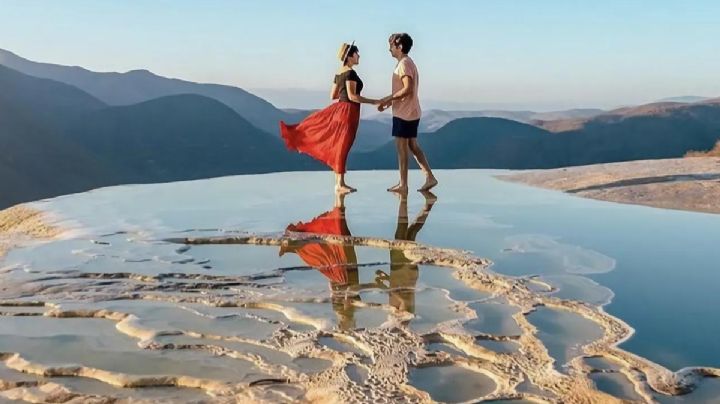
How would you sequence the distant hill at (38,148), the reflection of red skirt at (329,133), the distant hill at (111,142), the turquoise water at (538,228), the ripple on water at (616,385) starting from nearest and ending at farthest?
the ripple on water at (616,385), the turquoise water at (538,228), the reflection of red skirt at (329,133), the distant hill at (38,148), the distant hill at (111,142)

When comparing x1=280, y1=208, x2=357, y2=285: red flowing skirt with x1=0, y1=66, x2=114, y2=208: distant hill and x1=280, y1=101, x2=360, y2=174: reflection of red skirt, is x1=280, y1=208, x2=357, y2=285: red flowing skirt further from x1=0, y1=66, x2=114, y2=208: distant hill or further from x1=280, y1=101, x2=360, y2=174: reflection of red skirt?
x1=0, y1=66, x2=114, y2=208: distant hill

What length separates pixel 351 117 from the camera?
7578 millimetres

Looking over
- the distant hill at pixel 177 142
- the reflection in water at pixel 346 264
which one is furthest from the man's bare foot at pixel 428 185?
the distant hill at pixel 177 142

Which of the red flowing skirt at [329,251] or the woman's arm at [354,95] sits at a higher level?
the woman's arm at [354,95]

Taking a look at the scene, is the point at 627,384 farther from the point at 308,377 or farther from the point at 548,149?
the point at 548,149

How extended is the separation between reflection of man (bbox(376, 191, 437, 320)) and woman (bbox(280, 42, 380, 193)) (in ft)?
5.32

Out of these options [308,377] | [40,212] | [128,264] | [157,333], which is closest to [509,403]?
[308,377]

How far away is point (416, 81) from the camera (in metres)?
7.28

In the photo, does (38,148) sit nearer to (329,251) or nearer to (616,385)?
(329,251)

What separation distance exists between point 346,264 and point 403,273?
422mm

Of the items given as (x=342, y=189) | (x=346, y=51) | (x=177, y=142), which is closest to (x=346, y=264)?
(x=346, y=51)

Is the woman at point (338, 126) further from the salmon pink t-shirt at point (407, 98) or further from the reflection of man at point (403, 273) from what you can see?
the reflection of man at point (403, 273)

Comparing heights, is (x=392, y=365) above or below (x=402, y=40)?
below

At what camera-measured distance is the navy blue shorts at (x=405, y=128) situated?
741cm
